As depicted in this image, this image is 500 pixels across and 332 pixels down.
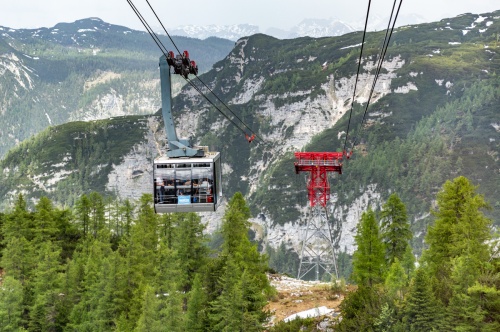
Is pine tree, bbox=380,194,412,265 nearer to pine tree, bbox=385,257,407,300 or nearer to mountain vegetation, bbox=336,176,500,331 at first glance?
mountain vegetation, bbox=336,176,500,331

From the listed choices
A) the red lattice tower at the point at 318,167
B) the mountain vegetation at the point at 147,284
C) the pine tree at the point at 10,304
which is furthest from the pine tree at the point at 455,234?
the pine tree at the point at 10,304

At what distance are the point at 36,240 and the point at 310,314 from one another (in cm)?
3354

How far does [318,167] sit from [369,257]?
32.1 feet

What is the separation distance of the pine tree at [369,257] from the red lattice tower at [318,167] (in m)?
5.49

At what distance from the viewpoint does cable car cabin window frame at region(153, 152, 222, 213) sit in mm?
30859

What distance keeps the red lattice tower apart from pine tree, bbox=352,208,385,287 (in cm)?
549

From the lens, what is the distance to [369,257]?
46.4 meters

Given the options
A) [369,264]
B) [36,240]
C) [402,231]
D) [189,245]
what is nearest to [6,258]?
[36,240]

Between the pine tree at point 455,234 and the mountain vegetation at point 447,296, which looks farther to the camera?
the pine tree at point 455,234

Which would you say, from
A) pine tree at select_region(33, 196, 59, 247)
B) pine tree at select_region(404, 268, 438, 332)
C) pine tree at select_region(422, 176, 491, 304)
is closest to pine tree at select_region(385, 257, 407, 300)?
pine tree at select_region(422, 176, 491, 304)

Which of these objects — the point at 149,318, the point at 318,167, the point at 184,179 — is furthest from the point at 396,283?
the point at 149,318

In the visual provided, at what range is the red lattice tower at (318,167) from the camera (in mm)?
44219

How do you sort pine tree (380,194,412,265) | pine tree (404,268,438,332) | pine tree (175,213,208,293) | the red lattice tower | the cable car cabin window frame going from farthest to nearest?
pine tree (380,194,412,265) → pine tree (175,213,208,293) → the red lattice tower → the cable car cabin window frame → pine tree (404,268,438,332)

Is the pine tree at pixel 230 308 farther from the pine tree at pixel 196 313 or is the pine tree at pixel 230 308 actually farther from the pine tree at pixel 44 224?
the pine tree at pixel 44 224
